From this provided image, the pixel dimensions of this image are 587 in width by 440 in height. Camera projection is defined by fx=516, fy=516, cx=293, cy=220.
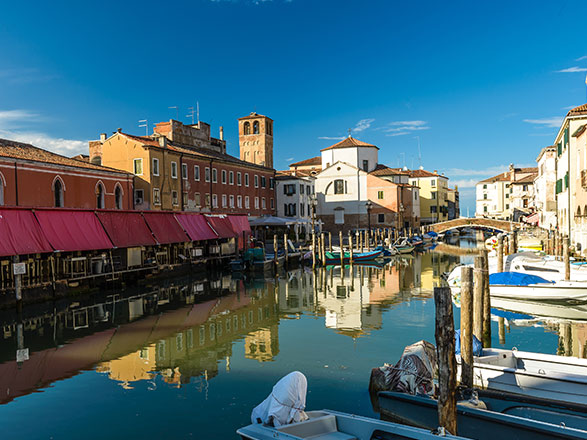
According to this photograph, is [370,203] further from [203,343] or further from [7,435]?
[7,435]

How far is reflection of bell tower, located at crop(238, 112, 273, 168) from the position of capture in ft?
199

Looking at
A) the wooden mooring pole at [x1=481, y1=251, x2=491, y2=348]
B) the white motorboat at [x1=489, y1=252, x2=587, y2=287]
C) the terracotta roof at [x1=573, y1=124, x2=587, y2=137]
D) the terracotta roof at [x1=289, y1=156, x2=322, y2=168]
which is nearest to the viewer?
the wooden mooring pole at [x1=481, y1=251, x2=491, y2=348]

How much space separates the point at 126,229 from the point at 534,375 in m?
22.9

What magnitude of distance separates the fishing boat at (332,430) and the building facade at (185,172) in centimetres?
3257

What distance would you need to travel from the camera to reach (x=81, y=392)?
35.4 feet

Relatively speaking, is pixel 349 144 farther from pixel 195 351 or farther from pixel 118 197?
pixel 195 351

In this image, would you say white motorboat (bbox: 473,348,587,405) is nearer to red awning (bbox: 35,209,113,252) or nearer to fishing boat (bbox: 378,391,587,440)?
fishing boat (bbox: 378,391,587,440)

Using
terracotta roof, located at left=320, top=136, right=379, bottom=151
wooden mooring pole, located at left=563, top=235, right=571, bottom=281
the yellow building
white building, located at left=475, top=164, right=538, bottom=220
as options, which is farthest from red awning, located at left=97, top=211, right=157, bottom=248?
white building, located at left=475, top=164, right=538, bottom=220

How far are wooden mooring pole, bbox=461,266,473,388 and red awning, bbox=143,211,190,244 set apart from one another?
22.4m

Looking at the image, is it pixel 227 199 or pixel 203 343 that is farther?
pixel 227 199

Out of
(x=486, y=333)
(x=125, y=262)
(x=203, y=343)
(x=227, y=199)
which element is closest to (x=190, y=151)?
(x=227, y=199)

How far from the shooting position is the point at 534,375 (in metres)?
9.12

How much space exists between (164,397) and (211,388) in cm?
100

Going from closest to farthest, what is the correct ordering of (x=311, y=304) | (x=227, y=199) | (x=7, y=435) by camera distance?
(x=7, y=435) < (x=311, y=304) < (x=227, y=199)
